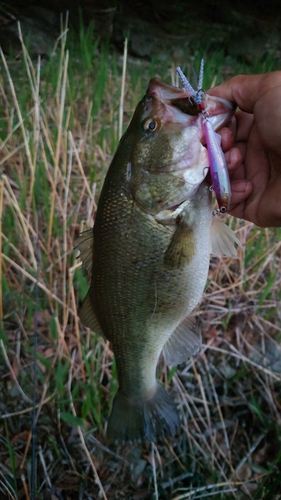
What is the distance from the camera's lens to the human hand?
4.03ft

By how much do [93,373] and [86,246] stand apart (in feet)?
2.88

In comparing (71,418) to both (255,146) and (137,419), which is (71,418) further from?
(255,146)

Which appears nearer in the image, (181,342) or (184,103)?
(184,103)

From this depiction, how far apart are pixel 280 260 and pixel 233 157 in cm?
113

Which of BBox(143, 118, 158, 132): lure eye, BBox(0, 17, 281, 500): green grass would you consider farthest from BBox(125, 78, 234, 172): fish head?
BBox(0, 17, 281, 500): green grass

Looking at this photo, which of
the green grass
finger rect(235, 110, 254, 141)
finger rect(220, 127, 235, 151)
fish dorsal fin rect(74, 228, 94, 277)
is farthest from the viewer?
the green grass

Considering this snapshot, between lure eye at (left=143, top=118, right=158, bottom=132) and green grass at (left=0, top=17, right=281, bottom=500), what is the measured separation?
29.0 inches

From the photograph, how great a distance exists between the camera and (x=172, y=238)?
3.55ft

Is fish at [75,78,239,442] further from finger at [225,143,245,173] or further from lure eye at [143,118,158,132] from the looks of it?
finger at [225,143,245,173]

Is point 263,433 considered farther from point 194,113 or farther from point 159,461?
point 194,113

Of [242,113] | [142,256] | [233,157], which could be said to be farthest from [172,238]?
[242,113]

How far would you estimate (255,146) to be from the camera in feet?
4.80

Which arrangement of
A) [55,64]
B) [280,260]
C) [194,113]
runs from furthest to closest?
1. [55,64]
2. [280,260]
3. [194,113]

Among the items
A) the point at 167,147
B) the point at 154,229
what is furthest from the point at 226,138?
the point at 154,229
